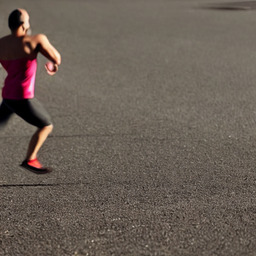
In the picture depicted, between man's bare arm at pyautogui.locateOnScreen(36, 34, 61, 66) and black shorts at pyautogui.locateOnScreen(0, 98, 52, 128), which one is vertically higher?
man's bare arm at pyautogui.locateOnScreen(36, 34, 61, 66)

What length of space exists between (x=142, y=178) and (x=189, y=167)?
2.03 ft

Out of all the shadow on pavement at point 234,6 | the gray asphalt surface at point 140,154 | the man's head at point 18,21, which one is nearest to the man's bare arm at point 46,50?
the man's head at point 18,21

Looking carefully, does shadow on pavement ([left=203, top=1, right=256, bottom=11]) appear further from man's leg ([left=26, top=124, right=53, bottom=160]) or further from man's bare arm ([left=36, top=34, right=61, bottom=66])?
man's bare arm ([left=36, top=34, right=61, bottom=66])

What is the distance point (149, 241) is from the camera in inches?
181

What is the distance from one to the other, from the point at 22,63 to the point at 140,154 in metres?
2.36

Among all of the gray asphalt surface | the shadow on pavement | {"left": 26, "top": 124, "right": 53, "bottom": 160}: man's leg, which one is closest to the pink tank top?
{"left": 26, "top": 124, "right": 53, "bottom": 160}: man's leg

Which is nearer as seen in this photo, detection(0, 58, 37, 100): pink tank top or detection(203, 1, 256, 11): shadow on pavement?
detection(0, 58, 37, 100): pink tank top

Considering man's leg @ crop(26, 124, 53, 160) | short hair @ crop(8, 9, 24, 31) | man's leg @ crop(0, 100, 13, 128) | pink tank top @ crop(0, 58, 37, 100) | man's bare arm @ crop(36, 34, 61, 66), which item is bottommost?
man's leg @ crop(26, 124, 53, 160)

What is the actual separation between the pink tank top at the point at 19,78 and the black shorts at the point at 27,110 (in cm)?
6

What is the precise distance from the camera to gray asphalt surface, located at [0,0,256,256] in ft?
15.5

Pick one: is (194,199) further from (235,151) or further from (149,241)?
(235,151)

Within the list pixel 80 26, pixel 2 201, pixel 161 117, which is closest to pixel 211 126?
pixel 161 117

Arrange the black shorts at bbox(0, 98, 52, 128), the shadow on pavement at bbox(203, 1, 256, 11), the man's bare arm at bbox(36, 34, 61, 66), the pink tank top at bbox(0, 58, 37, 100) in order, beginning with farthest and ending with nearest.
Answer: the shadow on pavement at bbox(203, 1, 256, 11)
the black shorts at bbox(0, 98, 52, 128)
the pink tank top at bbox(0, 58, 37, 100)
the man's bare arm at bbox(36, 34, 61, 66)

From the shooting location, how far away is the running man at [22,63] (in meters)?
4.75
